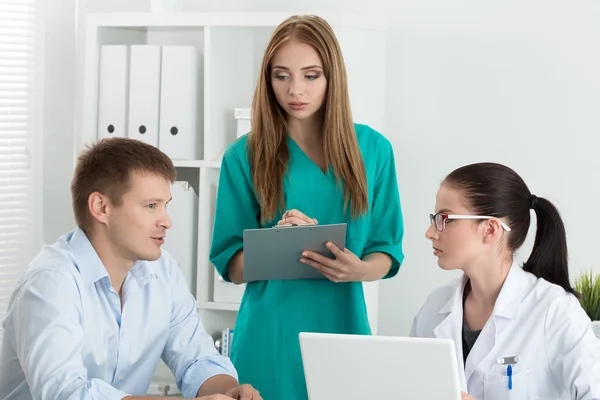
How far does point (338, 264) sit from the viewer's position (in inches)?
75.5

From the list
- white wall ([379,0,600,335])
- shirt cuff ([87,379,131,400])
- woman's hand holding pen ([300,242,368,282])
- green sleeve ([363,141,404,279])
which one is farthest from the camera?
white wall ([379,0,600,335])

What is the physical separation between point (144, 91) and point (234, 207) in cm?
129

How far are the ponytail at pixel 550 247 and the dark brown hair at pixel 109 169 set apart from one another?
0.81 m

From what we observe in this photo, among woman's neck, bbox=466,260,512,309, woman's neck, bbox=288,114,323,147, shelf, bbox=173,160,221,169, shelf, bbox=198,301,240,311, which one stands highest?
woman's neck, bbox=288,114,323,147

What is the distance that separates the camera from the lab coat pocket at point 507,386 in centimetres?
167

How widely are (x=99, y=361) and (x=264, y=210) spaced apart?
55cm

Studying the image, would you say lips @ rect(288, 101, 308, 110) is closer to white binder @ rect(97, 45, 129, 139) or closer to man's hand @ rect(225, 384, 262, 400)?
man's hand @ rect(225, 384, 262, 400)

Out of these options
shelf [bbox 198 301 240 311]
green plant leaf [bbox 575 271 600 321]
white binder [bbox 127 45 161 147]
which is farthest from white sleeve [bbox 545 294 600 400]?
white binder [bbox 127 45 161 147]

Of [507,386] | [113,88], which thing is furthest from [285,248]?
[113,88]

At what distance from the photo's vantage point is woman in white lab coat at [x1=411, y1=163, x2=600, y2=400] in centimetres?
168

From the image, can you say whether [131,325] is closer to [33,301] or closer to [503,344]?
[33,301]

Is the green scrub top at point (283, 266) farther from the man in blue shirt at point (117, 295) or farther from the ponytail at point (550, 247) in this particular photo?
the ponytail at point (550, 247)

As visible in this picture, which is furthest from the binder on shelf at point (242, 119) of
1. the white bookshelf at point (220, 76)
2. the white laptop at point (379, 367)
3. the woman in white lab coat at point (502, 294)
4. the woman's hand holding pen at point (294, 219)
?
the white laptop at point (379, 367)

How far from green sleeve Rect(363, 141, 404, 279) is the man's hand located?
22.1 inches
